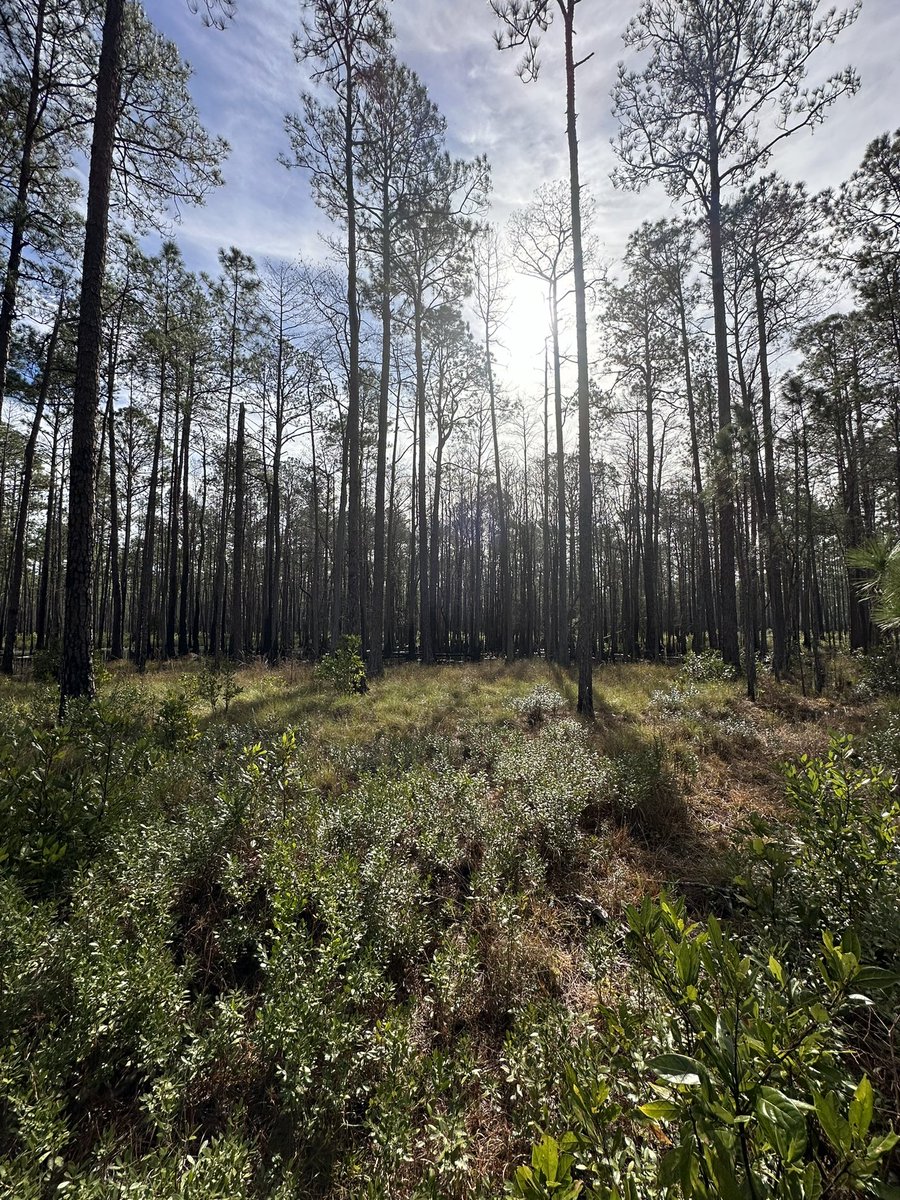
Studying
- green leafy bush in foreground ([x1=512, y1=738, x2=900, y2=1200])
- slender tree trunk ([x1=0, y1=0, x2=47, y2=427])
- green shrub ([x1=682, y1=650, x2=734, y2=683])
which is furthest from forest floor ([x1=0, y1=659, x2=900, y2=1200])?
slender tree trunk ([x1=0, y1=0, x2=47, y2=427])

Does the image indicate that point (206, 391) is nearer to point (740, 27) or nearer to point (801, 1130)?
point (740, 27)

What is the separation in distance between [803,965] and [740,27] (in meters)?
17.3

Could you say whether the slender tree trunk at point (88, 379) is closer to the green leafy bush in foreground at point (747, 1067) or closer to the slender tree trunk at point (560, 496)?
the green leafy bush in foreground at point (747, 1067)

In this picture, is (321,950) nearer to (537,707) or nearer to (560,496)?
(537,707)

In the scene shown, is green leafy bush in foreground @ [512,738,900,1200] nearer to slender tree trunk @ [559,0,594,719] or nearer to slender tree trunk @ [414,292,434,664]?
slender tree trunk @ [559,0,594,719]

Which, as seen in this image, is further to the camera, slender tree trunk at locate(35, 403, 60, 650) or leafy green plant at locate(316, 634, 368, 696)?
slender tree trunk at locate(35, 403, 60, 650)

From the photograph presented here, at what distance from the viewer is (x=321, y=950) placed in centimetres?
230

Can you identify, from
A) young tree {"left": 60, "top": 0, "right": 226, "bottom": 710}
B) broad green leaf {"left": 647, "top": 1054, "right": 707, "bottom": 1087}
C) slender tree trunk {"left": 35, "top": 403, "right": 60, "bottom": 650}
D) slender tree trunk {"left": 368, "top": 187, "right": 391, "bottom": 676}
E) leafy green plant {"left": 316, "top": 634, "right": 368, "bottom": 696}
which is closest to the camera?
broad green leaf {"left": 647, "top": 1054, "right": 707, "bottom": 1087}

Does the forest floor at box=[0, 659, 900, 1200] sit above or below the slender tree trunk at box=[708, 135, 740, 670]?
below

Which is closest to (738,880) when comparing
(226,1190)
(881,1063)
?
(881,1063)

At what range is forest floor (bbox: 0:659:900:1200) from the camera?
1.75 meters

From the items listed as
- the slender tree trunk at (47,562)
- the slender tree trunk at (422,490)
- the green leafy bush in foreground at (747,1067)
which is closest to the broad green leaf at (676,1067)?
the green leafy bush in foreground at (747,1067)

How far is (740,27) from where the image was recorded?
10.4 m

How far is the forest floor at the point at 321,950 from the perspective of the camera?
1.75 m
